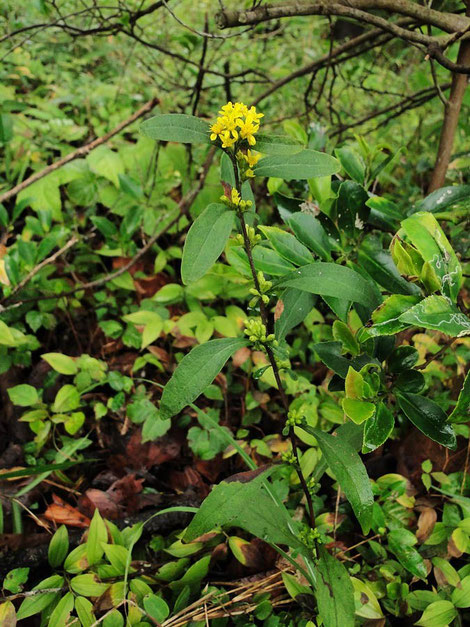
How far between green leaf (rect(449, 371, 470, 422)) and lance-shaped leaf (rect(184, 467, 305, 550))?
0.33m

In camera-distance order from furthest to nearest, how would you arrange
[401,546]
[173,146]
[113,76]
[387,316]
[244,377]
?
[113,76]
[173,146]
[244,377]
[401,546]
[387,316]

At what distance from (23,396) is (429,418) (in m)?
1.12

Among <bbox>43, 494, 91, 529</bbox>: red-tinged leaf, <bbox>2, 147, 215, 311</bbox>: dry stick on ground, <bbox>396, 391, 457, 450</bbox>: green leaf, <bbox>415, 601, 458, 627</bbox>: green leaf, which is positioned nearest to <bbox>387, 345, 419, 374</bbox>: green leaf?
<bbox>396, 391, 457, 450</bbox>: green leaf

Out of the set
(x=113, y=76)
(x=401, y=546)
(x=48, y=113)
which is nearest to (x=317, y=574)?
(x=401, y=546)

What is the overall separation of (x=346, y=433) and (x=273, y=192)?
0.60 meters

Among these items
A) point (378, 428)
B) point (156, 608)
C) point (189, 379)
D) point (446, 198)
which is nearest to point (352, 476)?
point (378, 428)

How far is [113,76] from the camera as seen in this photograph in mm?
2922

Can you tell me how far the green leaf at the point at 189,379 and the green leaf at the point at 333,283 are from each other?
0.18 metres

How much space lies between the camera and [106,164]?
1748 mm

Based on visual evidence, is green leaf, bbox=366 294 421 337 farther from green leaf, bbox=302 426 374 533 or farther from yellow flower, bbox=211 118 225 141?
yellow flower, bbox=211 118 225 141

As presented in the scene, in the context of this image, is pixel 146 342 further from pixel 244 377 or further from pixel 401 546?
pixel 401 546

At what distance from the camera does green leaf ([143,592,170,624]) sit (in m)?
0.91

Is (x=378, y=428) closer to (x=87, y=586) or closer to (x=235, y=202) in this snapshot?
(x=235, y=202)

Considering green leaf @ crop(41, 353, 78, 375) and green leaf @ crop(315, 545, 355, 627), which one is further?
green leaf @ crop(41, 353, 78, 375)
